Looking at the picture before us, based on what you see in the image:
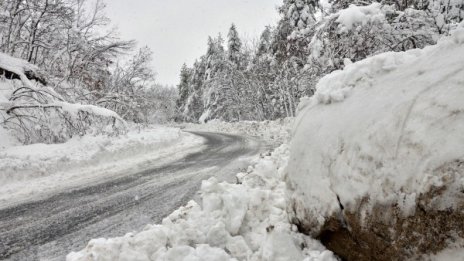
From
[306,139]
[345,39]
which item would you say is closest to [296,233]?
[306,139]

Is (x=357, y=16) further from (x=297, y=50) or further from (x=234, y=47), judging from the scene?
(x=234, y=47)

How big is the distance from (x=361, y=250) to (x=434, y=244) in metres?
0.56

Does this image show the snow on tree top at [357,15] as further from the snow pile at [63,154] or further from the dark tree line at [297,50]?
the snow pile at [63,154]

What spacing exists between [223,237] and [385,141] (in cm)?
148

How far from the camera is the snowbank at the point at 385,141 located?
1.76m

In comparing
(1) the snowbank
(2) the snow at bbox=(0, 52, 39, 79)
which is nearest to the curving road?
(1) the snowbank

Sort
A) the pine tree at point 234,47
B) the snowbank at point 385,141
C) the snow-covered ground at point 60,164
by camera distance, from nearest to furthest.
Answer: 1. the snowbank at point 385,141
2. the snow-covered ground at point 60,164
3. the pine tree at point 234,47

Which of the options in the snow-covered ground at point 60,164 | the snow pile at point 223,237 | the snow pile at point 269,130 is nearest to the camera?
the snow pile at point 223,237

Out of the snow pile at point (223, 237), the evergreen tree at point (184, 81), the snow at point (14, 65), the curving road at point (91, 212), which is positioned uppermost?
the evergreen tree at point (184, 81)

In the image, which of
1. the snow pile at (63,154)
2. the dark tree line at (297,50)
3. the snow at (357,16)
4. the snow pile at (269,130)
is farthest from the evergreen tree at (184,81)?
the snow at (357,16)

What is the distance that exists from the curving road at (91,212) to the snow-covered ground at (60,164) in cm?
98

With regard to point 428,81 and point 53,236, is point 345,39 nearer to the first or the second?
point 428,81

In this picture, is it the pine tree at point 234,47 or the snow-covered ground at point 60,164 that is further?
the pine tree at point 234,47

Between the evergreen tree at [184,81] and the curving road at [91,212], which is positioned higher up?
the evergreen tree at [184,81]
